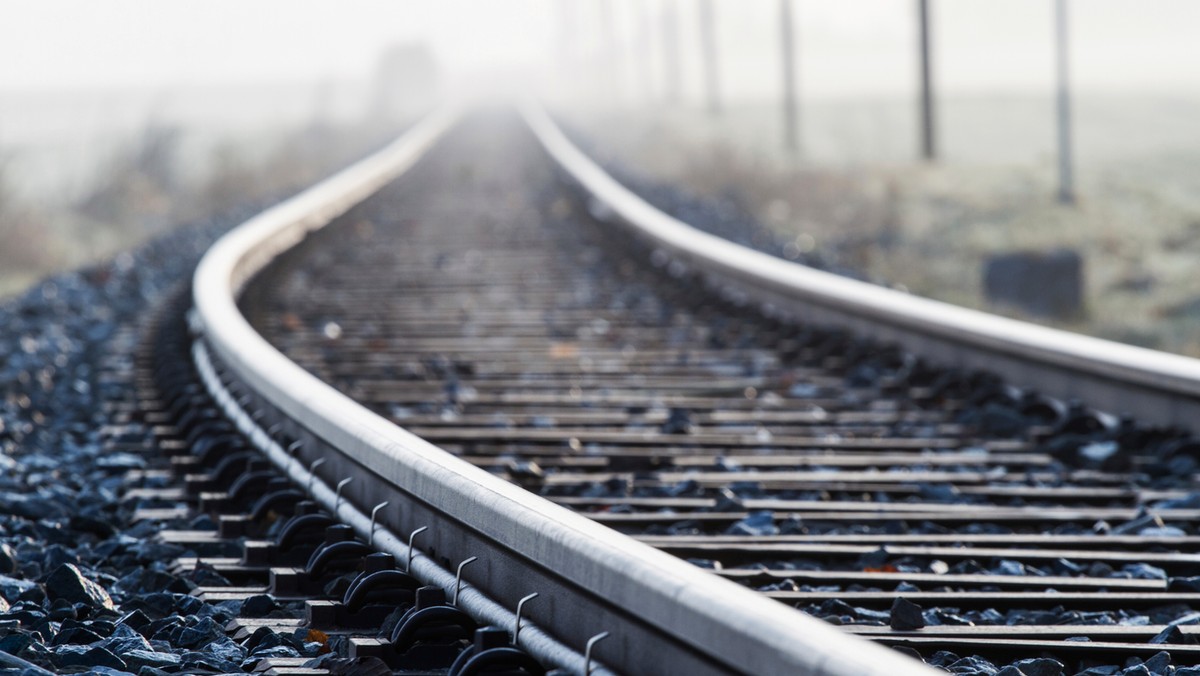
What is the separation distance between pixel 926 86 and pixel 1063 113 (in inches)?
101

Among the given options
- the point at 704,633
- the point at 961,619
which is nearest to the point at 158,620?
the point at 704,633

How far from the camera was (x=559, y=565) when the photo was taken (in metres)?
2.56

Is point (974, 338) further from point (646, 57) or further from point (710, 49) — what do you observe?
point (646, 57)

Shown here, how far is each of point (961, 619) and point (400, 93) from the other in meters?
66.2

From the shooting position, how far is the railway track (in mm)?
2650

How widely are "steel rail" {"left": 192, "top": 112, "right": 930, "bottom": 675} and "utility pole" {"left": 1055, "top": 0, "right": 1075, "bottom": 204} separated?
12.3m

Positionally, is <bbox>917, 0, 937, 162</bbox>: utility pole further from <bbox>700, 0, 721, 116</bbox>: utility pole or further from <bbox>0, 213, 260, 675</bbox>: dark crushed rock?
<bbox>700, 0, 721, 116</bbox>: utility pole

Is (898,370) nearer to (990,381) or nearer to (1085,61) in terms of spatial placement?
(990,381)

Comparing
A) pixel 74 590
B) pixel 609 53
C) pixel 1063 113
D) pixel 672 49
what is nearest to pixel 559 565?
pixel 74 590

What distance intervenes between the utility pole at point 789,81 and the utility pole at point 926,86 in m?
4.82

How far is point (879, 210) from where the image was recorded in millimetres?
14570

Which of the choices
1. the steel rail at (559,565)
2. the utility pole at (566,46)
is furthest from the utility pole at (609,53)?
the steel rail at (559,565)

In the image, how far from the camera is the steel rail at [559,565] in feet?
6.50

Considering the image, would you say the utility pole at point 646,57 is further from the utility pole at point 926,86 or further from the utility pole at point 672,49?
the utility pole at point 926,86
